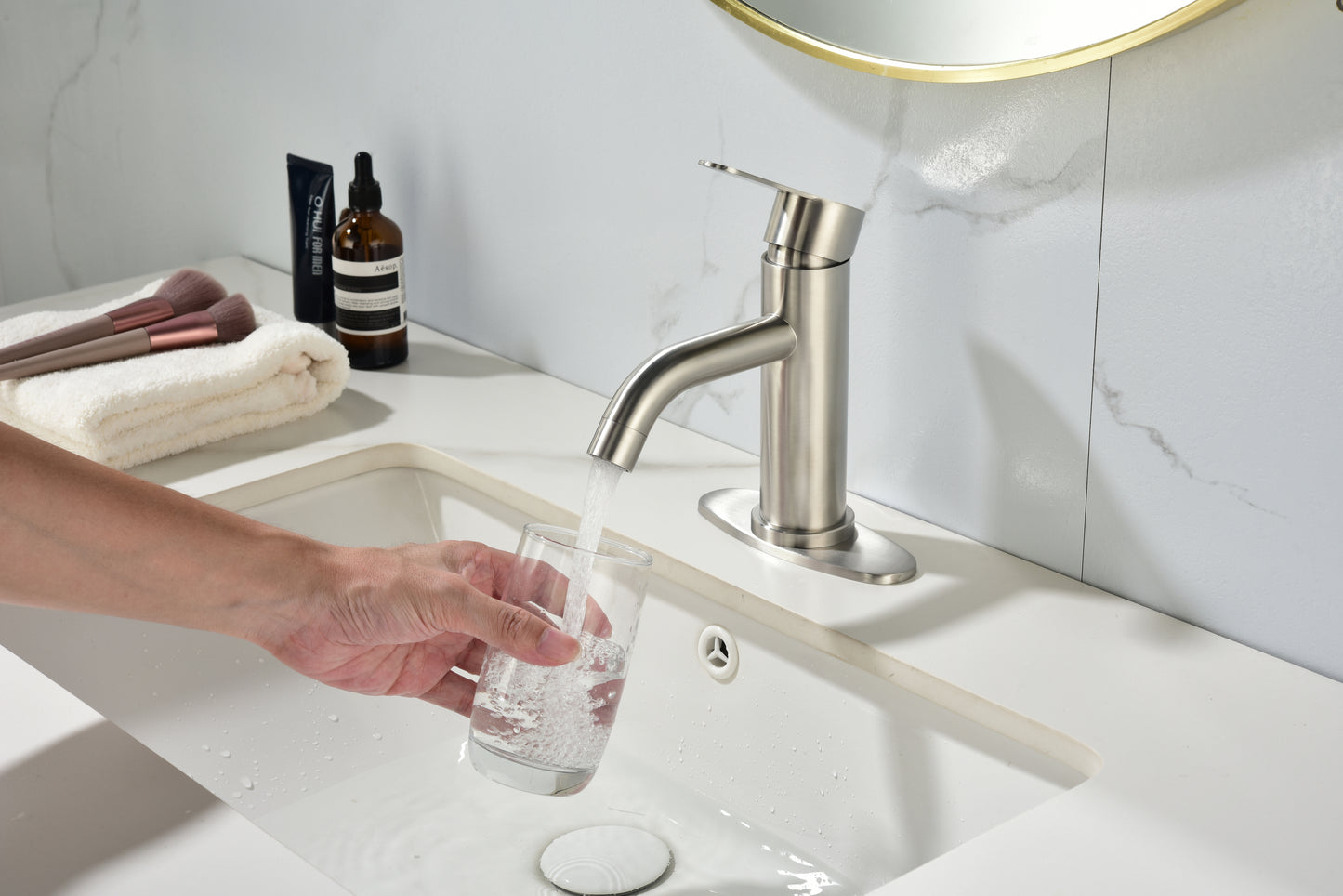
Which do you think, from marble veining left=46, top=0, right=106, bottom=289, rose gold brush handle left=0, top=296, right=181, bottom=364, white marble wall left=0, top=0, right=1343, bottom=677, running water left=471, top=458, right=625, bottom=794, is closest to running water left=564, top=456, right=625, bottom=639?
running water left=471, top=458, right=625, bottom=794

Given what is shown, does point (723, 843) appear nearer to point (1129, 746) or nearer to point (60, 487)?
point (1129, 746)

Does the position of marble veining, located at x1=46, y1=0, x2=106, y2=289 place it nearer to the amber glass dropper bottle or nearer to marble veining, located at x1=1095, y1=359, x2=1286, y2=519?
the amber glass dropper bottle

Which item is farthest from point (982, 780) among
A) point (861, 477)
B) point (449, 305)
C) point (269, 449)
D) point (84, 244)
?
point (84, 244)

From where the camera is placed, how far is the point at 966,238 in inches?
31.2

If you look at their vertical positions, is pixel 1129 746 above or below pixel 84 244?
below

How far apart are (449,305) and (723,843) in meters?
0.59

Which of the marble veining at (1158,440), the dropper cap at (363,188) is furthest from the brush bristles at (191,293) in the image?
the marble veining at (1158,440)

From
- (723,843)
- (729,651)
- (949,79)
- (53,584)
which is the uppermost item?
(949,79)

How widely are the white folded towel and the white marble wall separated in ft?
0.65

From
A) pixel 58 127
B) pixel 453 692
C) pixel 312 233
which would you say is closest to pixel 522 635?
pixel 453 692

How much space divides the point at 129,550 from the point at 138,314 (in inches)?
19.4

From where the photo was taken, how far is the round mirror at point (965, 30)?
667 mm

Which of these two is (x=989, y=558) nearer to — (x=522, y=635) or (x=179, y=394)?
(x=522, y=635)

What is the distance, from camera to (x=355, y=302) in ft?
3.60
